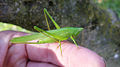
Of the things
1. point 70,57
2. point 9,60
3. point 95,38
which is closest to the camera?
point 70,57

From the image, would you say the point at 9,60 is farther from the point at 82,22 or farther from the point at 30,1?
the point at 82,22

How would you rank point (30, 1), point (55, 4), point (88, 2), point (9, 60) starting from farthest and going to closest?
point (88, 2)
point (55, 4)
point (30, 1)
point (9, 60)

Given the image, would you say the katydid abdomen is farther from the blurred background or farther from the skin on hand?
the blurred background

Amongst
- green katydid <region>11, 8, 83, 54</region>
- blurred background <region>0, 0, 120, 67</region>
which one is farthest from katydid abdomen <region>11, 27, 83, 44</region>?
blurred background <region>0, 0, 120, 67</region>

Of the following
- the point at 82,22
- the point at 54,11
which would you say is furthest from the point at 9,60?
the point at 82,22

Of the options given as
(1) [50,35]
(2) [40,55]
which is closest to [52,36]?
(1) [50,35]

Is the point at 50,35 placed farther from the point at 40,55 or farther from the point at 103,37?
the point at 103,37

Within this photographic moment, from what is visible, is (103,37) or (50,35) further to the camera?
(103,37)

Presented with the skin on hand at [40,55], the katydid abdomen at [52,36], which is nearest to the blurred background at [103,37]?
the katydid abdomen at [52,36]

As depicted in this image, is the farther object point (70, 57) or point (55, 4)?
point (55, 4)
